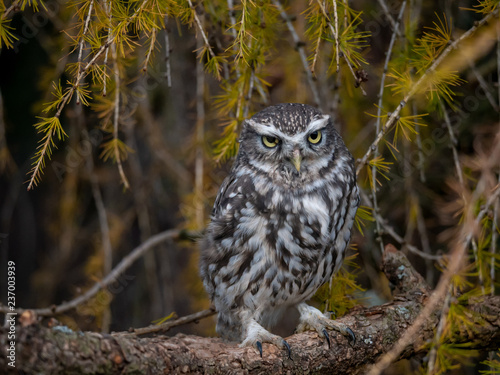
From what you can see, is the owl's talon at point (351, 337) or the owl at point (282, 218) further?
the owl at point (282, 218)

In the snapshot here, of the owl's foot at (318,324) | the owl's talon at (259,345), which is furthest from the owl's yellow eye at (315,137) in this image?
the owl's talon at (259,345)

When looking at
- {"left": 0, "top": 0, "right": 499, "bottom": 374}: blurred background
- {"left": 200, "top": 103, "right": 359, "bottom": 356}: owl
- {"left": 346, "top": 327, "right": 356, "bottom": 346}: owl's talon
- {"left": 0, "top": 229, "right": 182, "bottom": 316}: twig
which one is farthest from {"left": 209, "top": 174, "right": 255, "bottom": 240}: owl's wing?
{"left": 346, "top": 327, "right": 356, "bottom": 346}: owl's talon

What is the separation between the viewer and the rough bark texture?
1.55m

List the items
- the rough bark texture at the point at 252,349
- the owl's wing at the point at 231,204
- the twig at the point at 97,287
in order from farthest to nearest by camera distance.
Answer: the owl's wing at the point at 231,204 < the twig at the point at 97,287 < the rough bark texture at the point at 252,349

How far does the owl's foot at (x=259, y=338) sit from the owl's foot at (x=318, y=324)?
7.6 inches

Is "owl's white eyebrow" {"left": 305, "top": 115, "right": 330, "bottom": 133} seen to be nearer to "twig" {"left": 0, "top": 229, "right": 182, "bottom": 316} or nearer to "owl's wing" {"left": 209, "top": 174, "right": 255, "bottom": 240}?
"owl's wing" {"left": 209, "top": 174, "right": 255, "bottom": 240}

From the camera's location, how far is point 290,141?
7.97ft

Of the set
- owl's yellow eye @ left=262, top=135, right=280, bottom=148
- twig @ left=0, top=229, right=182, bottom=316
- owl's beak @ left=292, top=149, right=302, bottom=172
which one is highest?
owl's yellow eye @ left=262, top=135, right=280, bottom=148

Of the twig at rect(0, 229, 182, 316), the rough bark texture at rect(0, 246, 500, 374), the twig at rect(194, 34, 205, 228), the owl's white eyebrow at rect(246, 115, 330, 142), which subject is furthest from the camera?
the twig at rect(194, 34, 205, 228)

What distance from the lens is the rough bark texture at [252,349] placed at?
1546 millimetres

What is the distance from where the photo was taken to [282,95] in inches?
139

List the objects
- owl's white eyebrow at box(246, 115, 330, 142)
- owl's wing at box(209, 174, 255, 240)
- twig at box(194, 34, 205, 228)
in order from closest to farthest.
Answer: owl's white eyebrow at box(246, 115, 330, 142) < owl's wing at box(209, 174, 255, 240) < twig at box(194, 34, 205, 228)

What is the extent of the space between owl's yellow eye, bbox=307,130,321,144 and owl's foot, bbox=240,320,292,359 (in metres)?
0.85

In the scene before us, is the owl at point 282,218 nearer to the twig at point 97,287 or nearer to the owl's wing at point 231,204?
the owl's wing at point 231,204
